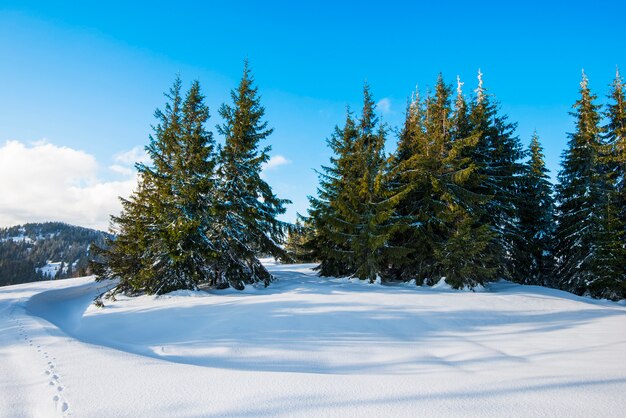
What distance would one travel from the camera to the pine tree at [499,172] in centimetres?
1778

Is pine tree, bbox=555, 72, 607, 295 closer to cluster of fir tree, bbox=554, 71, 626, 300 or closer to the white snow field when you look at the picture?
cluster of fir tree, bbox=554, 71, 626, 300

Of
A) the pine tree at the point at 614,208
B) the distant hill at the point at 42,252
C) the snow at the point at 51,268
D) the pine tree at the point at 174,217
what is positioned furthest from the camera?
the snow at the point at 51,268

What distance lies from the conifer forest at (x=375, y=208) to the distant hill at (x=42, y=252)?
4639 centimetres

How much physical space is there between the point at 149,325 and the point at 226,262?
592cm

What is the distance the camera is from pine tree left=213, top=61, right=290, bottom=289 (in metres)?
14.7

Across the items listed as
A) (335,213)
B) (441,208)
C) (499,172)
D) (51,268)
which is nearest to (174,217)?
(335,213)

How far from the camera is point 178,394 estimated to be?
343 cm

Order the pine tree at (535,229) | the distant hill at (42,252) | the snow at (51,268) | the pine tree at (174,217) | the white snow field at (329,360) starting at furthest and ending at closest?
the snow at (51,268), the distant hill at (42,252), the pine tree at (535,229), the pine tree at (174,217), the white snow field at (329,360)

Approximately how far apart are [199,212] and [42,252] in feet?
589

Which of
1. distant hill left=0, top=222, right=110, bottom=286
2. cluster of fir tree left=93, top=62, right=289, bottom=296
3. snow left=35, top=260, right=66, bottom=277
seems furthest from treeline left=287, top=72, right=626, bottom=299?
snow left=35, top=260, right=66, bottom=277

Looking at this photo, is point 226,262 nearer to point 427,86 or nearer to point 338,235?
point 338,235

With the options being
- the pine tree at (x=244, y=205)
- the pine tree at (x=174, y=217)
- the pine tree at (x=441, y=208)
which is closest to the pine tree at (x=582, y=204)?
the pine tree at (x=441, y=208)

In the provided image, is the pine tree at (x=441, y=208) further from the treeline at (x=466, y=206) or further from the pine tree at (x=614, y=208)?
the pine tree at (x=614, y=208)

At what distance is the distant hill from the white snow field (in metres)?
53.2
